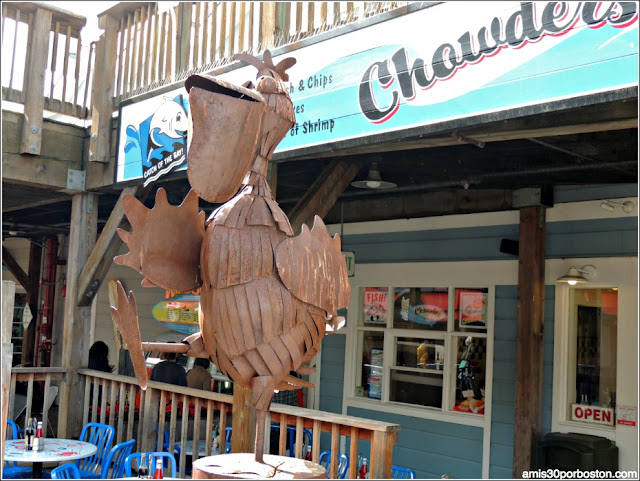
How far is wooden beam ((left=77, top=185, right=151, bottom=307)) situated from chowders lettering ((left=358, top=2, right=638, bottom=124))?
2767mm

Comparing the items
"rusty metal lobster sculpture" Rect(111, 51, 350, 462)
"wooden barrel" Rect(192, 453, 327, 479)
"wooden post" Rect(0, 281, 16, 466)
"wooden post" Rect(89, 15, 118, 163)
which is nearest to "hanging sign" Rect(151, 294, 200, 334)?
"wooden post" Rect(89, 15, 118, 163)

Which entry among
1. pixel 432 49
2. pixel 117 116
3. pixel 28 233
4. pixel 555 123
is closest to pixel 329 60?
pixel 432 49

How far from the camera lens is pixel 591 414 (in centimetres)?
596

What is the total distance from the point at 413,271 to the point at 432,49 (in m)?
3.90

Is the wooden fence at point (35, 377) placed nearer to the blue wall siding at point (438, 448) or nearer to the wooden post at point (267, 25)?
the blue wall siding at point (438, 448)

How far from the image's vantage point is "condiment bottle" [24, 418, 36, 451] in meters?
5.56

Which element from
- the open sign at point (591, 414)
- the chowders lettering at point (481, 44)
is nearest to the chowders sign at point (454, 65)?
the chowders lettering at point (481, 44)

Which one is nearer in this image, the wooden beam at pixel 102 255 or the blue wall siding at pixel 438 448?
the wooden beam at pixel 102 255

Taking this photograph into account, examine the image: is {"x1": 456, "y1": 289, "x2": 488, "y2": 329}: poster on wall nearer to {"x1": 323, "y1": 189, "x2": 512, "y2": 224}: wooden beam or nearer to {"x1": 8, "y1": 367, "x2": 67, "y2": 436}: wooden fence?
{"x1": 323, "y1": 189, "x2": 512, "y2": 224}: wooden beam

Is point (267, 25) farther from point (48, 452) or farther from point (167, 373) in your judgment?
point (167, 373)

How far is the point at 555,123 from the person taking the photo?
3.78 meters

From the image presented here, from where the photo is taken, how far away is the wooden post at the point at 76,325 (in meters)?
6.52

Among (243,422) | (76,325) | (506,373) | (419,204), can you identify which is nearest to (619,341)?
(506,373)

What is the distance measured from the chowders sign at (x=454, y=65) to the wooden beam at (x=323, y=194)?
0.67 metres
